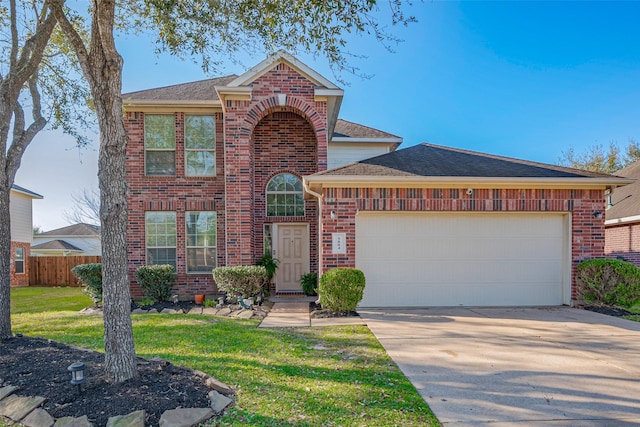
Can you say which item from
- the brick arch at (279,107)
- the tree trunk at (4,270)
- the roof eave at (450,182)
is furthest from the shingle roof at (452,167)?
the tree trunk at (4,270)

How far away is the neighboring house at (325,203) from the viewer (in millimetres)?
8109

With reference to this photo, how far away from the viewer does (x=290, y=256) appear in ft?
35.0

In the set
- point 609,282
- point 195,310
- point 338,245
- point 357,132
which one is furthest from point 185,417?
point 357,132

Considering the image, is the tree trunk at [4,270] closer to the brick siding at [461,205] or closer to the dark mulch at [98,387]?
the dark mulch at [98,387]

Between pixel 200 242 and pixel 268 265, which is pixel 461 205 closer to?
pixel 268 265

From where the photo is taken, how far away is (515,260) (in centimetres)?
839

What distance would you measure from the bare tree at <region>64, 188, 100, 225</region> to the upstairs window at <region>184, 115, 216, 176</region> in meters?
19.0

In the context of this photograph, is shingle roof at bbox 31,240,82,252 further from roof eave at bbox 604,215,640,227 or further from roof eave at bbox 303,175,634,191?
roof eave at bbox 604,215,640,227

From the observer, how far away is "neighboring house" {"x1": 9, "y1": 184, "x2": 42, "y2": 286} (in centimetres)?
1661

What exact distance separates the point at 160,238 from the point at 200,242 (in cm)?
115

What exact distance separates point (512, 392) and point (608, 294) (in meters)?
6.18

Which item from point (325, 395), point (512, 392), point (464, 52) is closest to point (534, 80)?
point (464, 52)

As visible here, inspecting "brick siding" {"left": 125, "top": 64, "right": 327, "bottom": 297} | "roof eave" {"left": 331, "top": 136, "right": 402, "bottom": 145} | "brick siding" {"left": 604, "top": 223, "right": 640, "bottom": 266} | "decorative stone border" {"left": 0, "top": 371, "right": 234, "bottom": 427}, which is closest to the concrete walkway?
"brick siding" {"left": 125, "top": 64, "right": 327, "bottom": 297}

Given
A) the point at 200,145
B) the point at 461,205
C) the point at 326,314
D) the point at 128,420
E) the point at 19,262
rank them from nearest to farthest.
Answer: the point at 128,420
the point at 326,314
the point at 461,205
the point at 200,145
the point at 19,262
